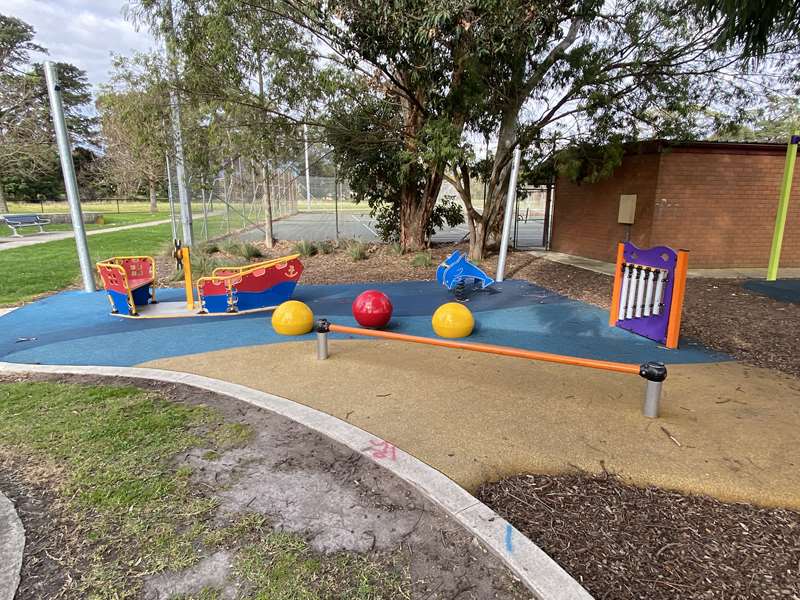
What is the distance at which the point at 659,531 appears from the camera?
2.62 meters

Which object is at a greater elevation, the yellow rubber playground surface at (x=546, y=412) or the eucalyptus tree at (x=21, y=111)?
Answer: the eucalyptus tree at (x=21, y=111)

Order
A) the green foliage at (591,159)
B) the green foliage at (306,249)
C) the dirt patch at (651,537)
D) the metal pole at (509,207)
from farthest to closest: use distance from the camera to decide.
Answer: the green foliage at (306,249) < the green foliage at (591,159) < the metal pole at (509,207) < the dirt patch at (651,537)

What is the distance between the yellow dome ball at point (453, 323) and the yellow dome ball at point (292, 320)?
176 cm

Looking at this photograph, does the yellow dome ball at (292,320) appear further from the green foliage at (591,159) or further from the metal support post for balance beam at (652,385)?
the green foliage at (591,159)

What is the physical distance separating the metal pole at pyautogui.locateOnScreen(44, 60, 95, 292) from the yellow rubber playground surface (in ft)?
16.6

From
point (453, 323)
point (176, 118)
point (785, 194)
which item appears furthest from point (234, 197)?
point (785, 194)

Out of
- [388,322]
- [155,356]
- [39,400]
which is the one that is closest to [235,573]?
[39,400]

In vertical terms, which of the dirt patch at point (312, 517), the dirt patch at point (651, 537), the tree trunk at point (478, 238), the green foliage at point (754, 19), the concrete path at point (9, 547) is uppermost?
the green foliage at point (754, 19)

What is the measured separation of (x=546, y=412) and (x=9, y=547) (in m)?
3.64

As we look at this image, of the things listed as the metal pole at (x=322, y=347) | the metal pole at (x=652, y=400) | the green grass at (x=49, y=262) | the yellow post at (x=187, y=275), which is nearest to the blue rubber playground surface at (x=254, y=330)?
the yellow post at (x=187, y=275)

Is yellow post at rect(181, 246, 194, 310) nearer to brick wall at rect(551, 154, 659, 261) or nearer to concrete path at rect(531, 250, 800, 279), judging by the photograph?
concrete path at rect(531, 250, 800, 279)

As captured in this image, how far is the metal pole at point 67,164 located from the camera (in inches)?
332

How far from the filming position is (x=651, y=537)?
2570 millimetres

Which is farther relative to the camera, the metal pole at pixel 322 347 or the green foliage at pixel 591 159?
the green foliage at pixel 591 159
